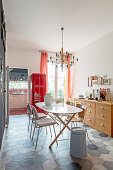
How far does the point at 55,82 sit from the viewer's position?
6734 millimetres

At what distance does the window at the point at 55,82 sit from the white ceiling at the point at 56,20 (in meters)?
1.91

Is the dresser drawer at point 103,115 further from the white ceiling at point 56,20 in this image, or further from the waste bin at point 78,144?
the white ceiling at point 56,20

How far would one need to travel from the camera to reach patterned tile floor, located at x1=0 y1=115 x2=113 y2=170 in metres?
2.05

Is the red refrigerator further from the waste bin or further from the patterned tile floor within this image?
the waste bin

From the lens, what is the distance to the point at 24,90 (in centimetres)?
770

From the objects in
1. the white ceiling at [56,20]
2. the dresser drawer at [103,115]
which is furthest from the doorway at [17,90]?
the dresser drawer at [103,115]

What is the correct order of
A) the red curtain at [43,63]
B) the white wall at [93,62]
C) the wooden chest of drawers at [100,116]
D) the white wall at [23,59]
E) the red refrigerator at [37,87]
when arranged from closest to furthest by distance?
the wooden chest of drawers at [100,116], the white wall at [93,62], the red refrigerator at [37,87], the white wall at [23,59], the red curtain at [43,63]

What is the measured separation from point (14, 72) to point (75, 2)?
5788 millimetres

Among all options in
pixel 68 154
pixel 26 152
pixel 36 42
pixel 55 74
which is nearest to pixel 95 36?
pixel 36 42

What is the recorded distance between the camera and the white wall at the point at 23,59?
231 inches

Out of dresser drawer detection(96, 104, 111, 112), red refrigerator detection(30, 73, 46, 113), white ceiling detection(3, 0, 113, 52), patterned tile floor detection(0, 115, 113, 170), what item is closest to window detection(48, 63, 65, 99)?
red refrigerator detection(30, 73, 46, 113)

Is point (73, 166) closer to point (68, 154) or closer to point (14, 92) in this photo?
point (68, 154)

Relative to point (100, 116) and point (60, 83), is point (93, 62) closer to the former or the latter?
point (100, 116)

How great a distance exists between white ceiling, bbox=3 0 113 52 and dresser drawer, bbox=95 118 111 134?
287cm
